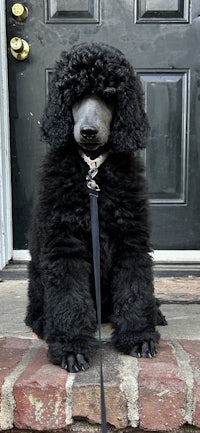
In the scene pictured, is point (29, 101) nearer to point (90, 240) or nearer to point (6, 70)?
point (6, 70)

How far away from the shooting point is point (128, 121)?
1.60 m

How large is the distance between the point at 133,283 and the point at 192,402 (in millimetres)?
421

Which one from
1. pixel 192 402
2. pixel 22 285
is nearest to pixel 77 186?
pixel 192 402

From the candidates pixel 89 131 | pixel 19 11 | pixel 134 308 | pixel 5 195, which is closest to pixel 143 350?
pixel 134 308

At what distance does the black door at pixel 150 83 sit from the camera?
104 inches

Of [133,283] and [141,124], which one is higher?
[141,124]

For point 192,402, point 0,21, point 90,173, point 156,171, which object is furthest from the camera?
point 156,171

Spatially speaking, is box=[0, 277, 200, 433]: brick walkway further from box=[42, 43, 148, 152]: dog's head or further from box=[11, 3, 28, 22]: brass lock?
box=[11, 3, 28, 22]: brass lock

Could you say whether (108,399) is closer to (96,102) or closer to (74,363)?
(74,363)

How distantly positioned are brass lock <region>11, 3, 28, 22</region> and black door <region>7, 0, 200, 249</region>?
22 millimetres

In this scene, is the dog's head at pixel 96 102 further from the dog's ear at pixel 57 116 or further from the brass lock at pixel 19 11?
the brass lock at pixel 19 11

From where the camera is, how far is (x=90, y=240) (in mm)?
1626

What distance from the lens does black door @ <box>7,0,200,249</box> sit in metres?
2.63

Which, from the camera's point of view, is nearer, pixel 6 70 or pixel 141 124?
pixel 141 124
